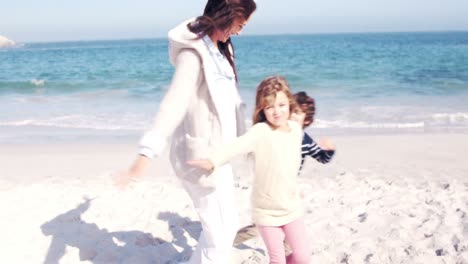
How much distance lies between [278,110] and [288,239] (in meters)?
0.66

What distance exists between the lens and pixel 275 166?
265cm

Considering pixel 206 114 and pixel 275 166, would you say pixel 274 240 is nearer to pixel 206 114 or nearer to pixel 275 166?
pixel 275 166

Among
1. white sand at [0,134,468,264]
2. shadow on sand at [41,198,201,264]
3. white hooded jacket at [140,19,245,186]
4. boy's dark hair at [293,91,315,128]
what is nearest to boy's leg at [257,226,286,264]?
white hooded jacket at [140,19,245,186]

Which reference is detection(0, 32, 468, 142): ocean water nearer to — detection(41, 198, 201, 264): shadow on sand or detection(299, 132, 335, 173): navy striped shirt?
detection(41, 198, 201, 264): shadow on sand

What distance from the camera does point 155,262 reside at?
3.68 m

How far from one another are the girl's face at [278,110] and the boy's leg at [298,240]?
20.6 inches

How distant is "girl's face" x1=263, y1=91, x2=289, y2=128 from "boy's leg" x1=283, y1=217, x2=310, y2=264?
0.52m

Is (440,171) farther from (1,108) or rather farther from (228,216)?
(1,108)

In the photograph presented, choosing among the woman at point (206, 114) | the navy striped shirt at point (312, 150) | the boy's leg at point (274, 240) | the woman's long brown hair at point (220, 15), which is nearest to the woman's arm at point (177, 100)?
the woman at point (206, 114)

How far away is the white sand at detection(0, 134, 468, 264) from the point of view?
3.72 metres

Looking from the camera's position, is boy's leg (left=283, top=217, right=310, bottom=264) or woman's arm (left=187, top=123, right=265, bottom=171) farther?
boy's leg (left=283, top=217, right=310, bottom=264)

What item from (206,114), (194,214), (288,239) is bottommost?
(194,214)

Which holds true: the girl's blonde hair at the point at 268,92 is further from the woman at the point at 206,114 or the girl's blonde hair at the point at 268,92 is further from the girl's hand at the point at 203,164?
the girl's hand at the point at 203,164

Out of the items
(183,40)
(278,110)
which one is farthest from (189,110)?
(278,110)
